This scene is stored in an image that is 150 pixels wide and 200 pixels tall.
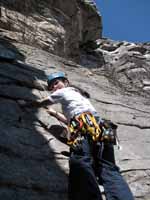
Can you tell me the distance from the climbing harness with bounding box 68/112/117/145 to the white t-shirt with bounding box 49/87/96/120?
200 millimetres

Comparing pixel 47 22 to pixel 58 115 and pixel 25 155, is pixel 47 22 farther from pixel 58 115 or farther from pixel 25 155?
pixel 25 155

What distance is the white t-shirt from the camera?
5895 mm

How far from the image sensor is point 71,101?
6.06m

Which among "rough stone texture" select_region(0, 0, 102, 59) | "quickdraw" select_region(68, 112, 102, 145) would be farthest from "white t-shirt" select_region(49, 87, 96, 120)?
"rough stone texture" select_region(0, 0, 102, 59)

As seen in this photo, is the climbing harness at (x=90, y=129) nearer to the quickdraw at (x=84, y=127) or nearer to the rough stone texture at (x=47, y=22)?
the quickdraw at (x=84, y=127)

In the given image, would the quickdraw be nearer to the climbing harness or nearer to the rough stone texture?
the climbing harness

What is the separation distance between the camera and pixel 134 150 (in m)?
7.34

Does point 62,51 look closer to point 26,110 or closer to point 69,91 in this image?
point 26,110

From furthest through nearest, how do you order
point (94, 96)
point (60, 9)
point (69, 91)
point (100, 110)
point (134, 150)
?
point (60, 9) → point (94, 96) → point (100, 110) → point (134, 150) → point (69, 91)

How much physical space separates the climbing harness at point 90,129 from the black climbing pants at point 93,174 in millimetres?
97

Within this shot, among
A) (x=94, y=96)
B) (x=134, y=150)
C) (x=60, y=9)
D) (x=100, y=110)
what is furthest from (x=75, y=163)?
(x=60, y=9)

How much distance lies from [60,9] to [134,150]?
42.2 ft

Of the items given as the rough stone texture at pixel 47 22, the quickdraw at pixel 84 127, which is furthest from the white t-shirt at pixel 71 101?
the rough stone texture at pixel 47 22

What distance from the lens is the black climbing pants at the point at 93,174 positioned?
15.7 ft
